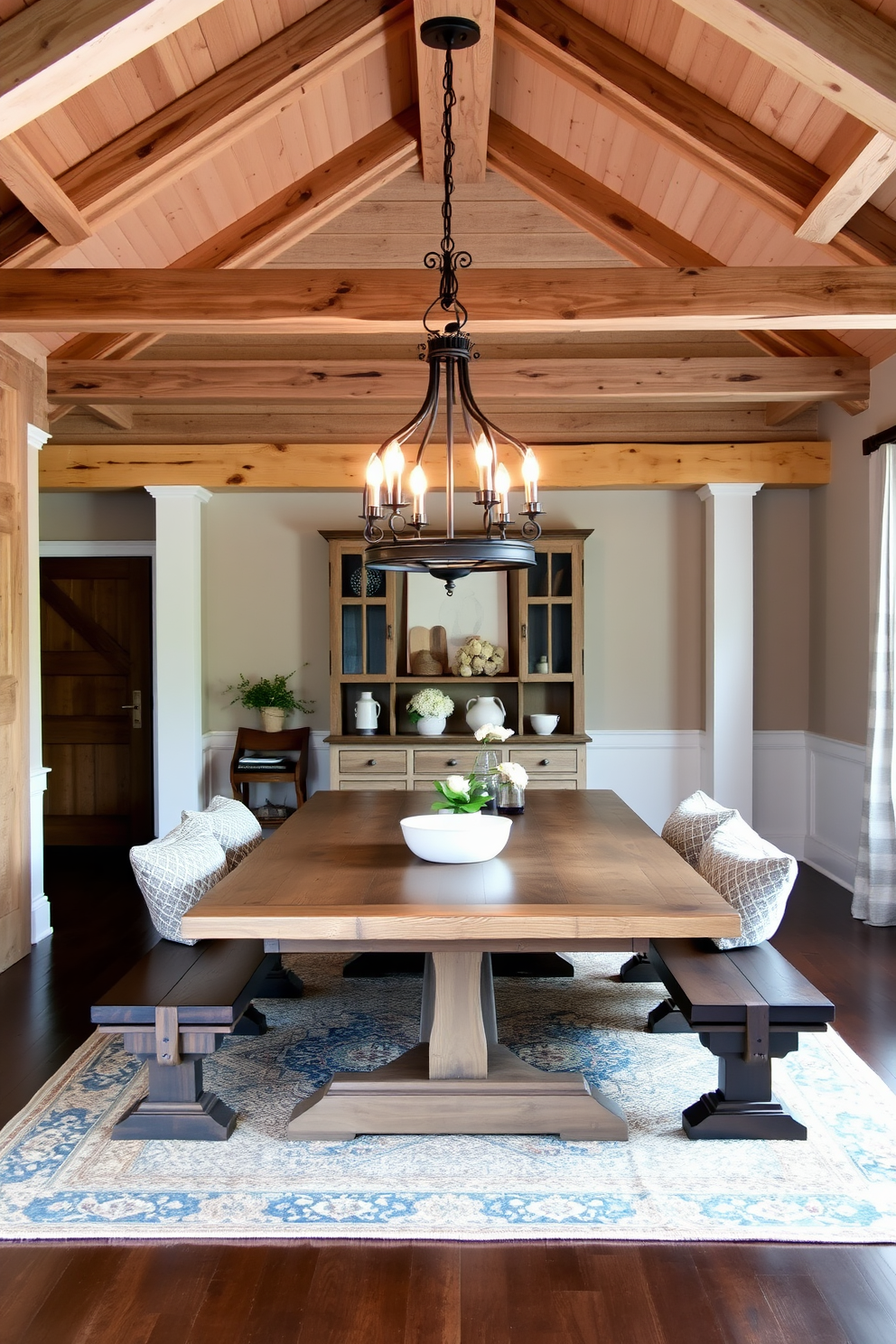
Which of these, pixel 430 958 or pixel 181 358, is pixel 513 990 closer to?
pixel 430 958

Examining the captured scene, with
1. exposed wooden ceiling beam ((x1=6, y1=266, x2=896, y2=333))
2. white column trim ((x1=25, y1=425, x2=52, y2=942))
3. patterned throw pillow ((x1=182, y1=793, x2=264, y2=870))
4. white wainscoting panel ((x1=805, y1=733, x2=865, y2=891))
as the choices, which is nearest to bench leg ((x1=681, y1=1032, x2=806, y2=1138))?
patterned throw pillow ((x1=182, y1=793, x2=264, y2=870))

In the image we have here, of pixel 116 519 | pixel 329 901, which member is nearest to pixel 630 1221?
pixel 329 901

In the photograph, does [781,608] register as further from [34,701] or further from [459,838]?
[34,701]

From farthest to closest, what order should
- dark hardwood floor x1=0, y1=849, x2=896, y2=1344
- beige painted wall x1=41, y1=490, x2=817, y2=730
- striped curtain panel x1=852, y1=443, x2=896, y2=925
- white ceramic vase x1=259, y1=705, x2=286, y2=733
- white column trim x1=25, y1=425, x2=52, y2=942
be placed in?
beige painted wall x1=41, y1=490, x2=817, y2=730 < white ceramic vase x1=259, y1=705, x2=286, y2=733 < striped curtain panel x1=852, y1=443, x2=896, y2=925 < white column trim x1=25, y1=425, x2=52, y2=942 < dark hardwood floor x1=0, y1=849, x2=896, y2=1344

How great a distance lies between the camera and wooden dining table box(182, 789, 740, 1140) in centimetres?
258

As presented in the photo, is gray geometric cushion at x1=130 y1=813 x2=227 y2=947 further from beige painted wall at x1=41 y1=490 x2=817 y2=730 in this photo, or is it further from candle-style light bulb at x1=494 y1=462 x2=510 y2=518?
beige painted wall at x1=41 y1=490 x2=817 y2=730

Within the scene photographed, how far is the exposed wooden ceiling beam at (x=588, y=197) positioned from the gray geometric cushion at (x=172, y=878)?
12.0ft

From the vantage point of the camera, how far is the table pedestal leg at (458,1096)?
2.86m

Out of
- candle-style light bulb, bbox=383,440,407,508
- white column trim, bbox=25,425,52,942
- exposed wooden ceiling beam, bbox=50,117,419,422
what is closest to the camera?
candle-style light bulb, bbox=383,440,407,508

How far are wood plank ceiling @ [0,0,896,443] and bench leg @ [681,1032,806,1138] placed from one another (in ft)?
8.83

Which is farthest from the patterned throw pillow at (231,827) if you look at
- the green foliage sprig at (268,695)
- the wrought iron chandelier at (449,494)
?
the green foliage sprig at (268,695)

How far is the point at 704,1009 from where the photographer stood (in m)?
2.76

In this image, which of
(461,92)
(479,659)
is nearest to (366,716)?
(479,659)

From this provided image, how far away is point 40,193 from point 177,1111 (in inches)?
121
